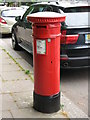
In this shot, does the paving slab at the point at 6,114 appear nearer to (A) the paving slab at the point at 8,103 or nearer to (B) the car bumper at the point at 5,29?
(A) the paving slab at the point at 8,103

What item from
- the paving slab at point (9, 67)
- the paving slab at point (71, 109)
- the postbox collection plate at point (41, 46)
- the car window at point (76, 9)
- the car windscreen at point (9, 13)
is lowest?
the paving slab at point (9, 67)

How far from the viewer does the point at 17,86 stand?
5496mm

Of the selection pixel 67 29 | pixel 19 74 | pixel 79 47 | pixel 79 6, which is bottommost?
pixel 19 74

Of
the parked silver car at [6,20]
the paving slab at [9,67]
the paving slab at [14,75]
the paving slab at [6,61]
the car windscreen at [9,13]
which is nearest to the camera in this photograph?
the paving slab at [14,75]

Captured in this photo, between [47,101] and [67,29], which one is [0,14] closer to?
[67,29]

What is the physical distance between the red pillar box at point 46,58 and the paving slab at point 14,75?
1814mm

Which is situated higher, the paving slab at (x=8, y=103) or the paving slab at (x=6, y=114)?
the paving slab at (x=6, y=114)

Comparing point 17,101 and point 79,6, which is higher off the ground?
point 79,6

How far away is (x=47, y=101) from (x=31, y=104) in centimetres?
45

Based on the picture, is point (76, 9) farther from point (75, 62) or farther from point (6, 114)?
point (6, 114)

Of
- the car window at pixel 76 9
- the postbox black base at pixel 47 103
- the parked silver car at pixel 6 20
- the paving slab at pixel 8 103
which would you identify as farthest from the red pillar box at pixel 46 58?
the parked silver car at pixel 6 20

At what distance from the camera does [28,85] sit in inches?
218

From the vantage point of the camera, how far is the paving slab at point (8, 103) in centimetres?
441

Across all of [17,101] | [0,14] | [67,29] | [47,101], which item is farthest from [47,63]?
[0,14]
